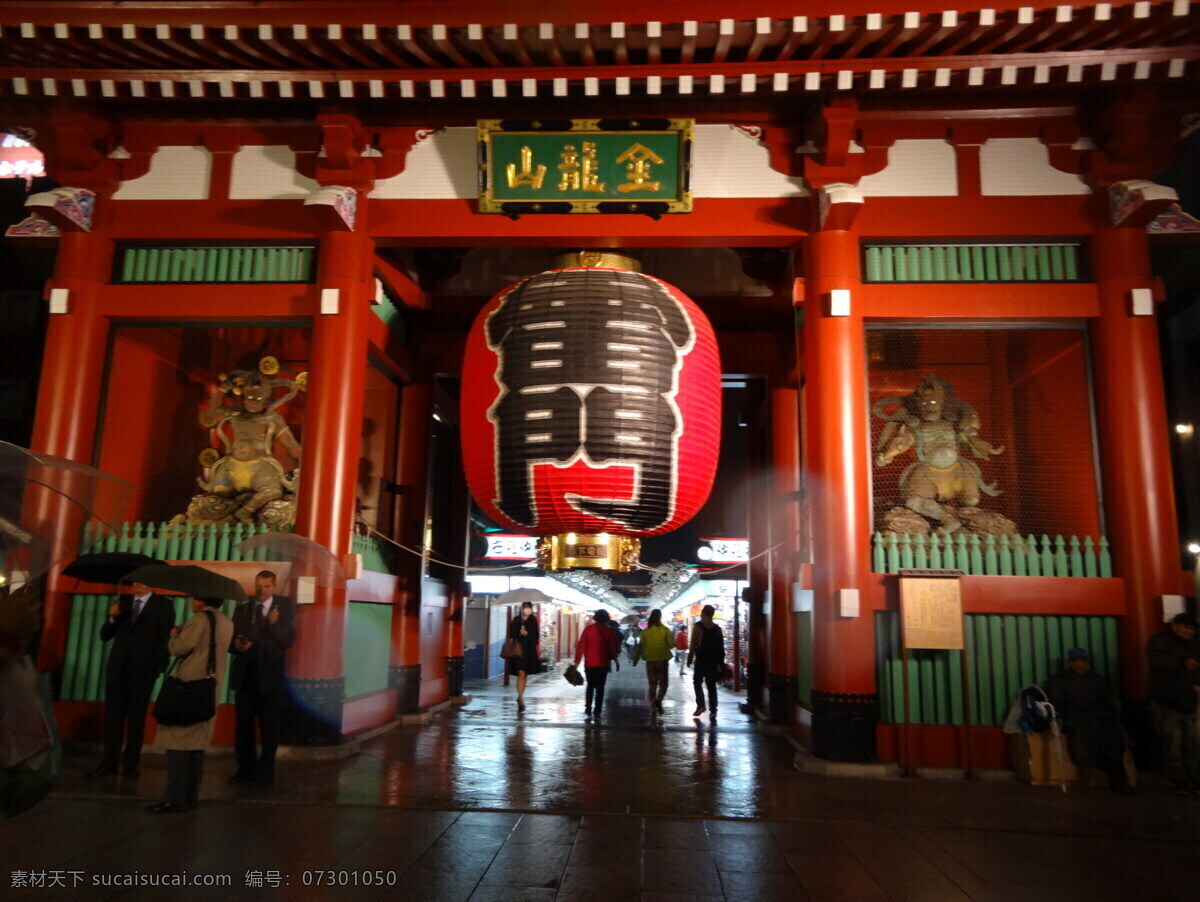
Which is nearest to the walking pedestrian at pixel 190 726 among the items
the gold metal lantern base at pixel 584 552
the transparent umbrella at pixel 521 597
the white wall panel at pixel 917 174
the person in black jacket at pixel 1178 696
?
the gold metal lantern base at pixel 584 552

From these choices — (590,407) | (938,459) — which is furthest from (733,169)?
(590,407)

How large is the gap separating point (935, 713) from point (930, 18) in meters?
6.50

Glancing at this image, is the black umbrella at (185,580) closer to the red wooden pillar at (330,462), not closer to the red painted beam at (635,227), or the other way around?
the red wooden pillar at (330,462)

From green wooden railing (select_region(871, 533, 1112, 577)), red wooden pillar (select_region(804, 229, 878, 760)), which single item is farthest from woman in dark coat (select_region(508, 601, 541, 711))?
green wooden railing (select_region(871, 533, 1112, 577))

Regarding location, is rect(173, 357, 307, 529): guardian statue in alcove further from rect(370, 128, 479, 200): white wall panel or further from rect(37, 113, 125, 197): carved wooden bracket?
rect(370, 128, 479, 200): white wall panel

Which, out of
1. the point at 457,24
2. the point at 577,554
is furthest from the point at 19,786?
the point at 457,24

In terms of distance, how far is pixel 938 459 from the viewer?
8945 mm

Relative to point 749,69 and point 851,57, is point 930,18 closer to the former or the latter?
point 851,57

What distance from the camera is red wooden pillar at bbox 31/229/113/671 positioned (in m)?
8.32

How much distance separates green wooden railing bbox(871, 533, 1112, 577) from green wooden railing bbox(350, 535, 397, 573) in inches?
227

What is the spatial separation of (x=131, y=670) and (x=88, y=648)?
214cm

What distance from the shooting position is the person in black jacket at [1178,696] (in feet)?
22.4

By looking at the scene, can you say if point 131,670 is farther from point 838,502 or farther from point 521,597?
point 521,597

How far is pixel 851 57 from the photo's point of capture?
770cm
